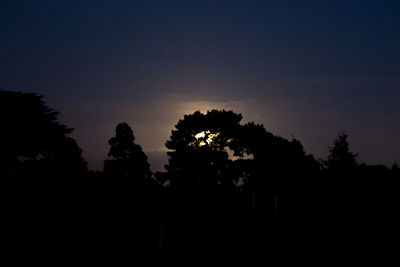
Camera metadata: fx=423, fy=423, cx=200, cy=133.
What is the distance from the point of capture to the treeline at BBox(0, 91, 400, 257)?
47.3 ft

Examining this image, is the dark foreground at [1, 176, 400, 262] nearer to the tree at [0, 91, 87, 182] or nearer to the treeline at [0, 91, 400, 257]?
the treeline at [0, 91, 400, 257]

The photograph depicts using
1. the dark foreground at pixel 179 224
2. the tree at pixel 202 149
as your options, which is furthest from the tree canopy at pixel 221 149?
the dark foreground at pixel 179 224

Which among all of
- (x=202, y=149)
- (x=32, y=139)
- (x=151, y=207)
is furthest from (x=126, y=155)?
(x=151, y=207)

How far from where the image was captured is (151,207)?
659 inches

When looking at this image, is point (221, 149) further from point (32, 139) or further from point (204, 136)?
point (32, 139)

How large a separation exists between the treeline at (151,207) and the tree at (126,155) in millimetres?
13869

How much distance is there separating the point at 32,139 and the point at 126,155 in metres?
23.4

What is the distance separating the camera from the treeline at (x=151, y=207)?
14.4 metres

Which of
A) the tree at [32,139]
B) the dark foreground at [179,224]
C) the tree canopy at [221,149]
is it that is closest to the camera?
the dark foreground at [179,224]

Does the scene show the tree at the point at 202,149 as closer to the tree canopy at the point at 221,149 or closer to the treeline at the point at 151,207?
the tree canopy at the point at 221,149

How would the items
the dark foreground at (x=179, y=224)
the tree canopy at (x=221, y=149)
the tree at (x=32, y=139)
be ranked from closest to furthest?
the dark foreground at (x=179, y=224)
the tree at (x=32, y=139)
the tree canopy at (x=221, y=149)

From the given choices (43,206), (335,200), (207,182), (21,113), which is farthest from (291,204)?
(207,182)

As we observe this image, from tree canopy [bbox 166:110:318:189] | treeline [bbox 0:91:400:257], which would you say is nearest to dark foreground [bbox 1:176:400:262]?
treeline [bbox 0:91:400:257]

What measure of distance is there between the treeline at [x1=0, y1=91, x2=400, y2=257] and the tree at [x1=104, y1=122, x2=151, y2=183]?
1387 cm
